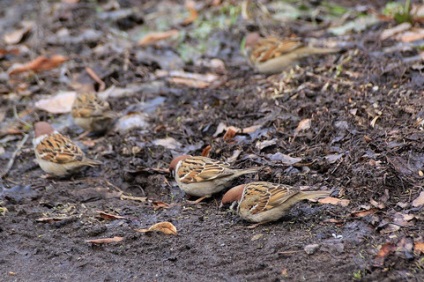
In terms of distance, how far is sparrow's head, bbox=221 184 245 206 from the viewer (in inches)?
224

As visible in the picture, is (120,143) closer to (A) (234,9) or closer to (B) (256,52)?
(B) (256,52)

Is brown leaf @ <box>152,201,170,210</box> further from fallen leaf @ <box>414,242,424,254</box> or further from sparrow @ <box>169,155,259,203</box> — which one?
A: fallen leaf @ <box>414,242,424,254</box>

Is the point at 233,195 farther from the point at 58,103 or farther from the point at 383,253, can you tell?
the point at 58,103

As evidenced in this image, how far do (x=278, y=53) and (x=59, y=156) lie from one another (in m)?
3.22

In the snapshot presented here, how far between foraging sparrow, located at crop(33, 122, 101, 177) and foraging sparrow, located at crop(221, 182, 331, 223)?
225 centimetres

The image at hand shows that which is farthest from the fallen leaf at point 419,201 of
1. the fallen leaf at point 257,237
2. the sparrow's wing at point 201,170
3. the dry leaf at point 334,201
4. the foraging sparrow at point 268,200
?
the sparrow's wing at point 201,170

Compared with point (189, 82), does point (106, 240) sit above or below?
above

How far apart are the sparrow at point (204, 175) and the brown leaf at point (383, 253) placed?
170 centimetres

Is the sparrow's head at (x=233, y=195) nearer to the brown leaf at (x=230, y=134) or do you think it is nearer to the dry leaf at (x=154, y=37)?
the brown leaf at (x=230, y=134)

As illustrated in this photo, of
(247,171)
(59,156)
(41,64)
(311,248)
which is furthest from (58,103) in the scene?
(311,248)

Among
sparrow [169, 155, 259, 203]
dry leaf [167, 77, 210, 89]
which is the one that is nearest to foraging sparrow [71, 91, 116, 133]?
dry leaf [167, 77, 210, 89]

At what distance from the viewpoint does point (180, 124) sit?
7.77 m

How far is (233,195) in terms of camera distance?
5738 mm

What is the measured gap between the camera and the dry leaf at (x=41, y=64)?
995cm
